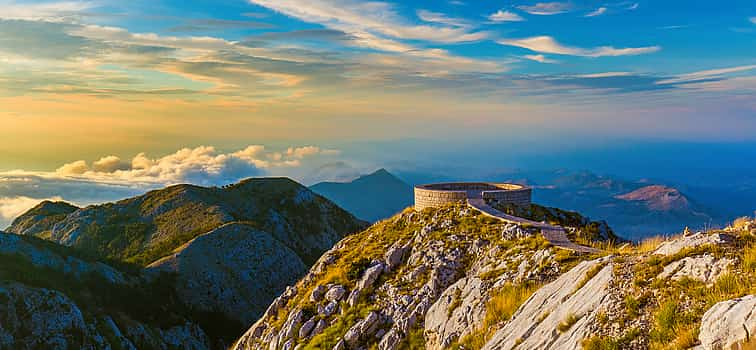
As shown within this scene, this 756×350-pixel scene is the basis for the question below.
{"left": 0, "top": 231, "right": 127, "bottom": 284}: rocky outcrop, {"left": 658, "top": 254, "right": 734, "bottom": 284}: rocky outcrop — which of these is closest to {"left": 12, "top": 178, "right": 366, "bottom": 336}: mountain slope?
{"left": 0, "top": 231, "right": 127, "bottom": 284}: rocky outcrop

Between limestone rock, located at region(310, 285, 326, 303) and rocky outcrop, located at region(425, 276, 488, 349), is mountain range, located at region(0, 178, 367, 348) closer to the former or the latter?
limestone rock, located at region(310, 285, 326, 303)

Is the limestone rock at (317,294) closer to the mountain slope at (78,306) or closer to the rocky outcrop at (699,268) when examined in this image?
the rocky outcrop at (699,268)

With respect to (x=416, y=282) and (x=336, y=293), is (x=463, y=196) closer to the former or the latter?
(x=416, y=282)

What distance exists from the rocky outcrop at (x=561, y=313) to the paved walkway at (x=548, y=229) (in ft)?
19.6

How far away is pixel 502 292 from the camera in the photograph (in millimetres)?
26828

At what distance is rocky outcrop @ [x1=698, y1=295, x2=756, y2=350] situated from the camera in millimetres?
12281

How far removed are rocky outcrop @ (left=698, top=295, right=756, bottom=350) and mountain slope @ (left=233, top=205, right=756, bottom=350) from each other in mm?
36

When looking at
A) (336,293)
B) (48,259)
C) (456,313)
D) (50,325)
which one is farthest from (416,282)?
(48,259)

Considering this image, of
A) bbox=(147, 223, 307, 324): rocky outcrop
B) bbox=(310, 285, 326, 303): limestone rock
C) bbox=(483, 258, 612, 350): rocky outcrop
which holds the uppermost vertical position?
bbox=(483, 258, 612, 350): rocky outcrop

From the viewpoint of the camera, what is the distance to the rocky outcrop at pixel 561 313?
1769 centimetres

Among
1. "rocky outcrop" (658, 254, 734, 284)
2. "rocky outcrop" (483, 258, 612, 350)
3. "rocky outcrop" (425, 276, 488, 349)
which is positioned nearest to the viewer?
"rocky outcrop" (658, 254, 734, 284)

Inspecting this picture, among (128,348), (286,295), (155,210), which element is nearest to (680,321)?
(286,295)

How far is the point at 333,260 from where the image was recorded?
44469 millimetres

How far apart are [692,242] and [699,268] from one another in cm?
241
